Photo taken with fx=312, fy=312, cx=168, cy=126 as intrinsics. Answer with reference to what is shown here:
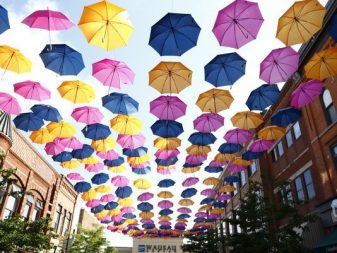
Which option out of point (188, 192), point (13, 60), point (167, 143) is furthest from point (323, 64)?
point (188, 192)

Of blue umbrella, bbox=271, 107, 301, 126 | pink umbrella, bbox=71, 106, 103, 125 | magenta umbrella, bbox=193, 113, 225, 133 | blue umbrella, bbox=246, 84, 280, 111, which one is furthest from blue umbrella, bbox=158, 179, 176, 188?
blue umbrella, bbox=246, 84, 280, 111

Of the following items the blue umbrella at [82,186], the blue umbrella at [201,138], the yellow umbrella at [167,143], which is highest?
the blue umbrella at [201,138]

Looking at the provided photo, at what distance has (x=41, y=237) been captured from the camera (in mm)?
14078

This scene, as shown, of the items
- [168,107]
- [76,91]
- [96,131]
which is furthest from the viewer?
[96,131]

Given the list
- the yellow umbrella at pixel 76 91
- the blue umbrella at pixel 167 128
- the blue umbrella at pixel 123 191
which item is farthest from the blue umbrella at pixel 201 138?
the blue umbrella at pixel 123 191

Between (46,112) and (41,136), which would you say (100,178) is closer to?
(41,136)

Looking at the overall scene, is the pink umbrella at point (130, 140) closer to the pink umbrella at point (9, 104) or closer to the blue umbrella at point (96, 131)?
the blue umbrella at point (96, 131)

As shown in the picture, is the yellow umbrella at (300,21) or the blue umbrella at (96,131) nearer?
the yellow umbrella at (300,21)

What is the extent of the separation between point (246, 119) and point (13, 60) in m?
9.71

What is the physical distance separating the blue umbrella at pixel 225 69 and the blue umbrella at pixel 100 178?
1213 cm

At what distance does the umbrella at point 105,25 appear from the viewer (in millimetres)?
8922

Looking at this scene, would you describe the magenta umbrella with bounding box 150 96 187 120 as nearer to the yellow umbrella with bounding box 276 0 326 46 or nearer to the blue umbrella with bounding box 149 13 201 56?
the blue umbrella with bounding box 149 13 201 56

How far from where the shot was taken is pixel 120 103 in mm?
13117

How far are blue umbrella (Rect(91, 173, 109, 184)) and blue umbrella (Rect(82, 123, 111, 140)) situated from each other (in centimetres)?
645
